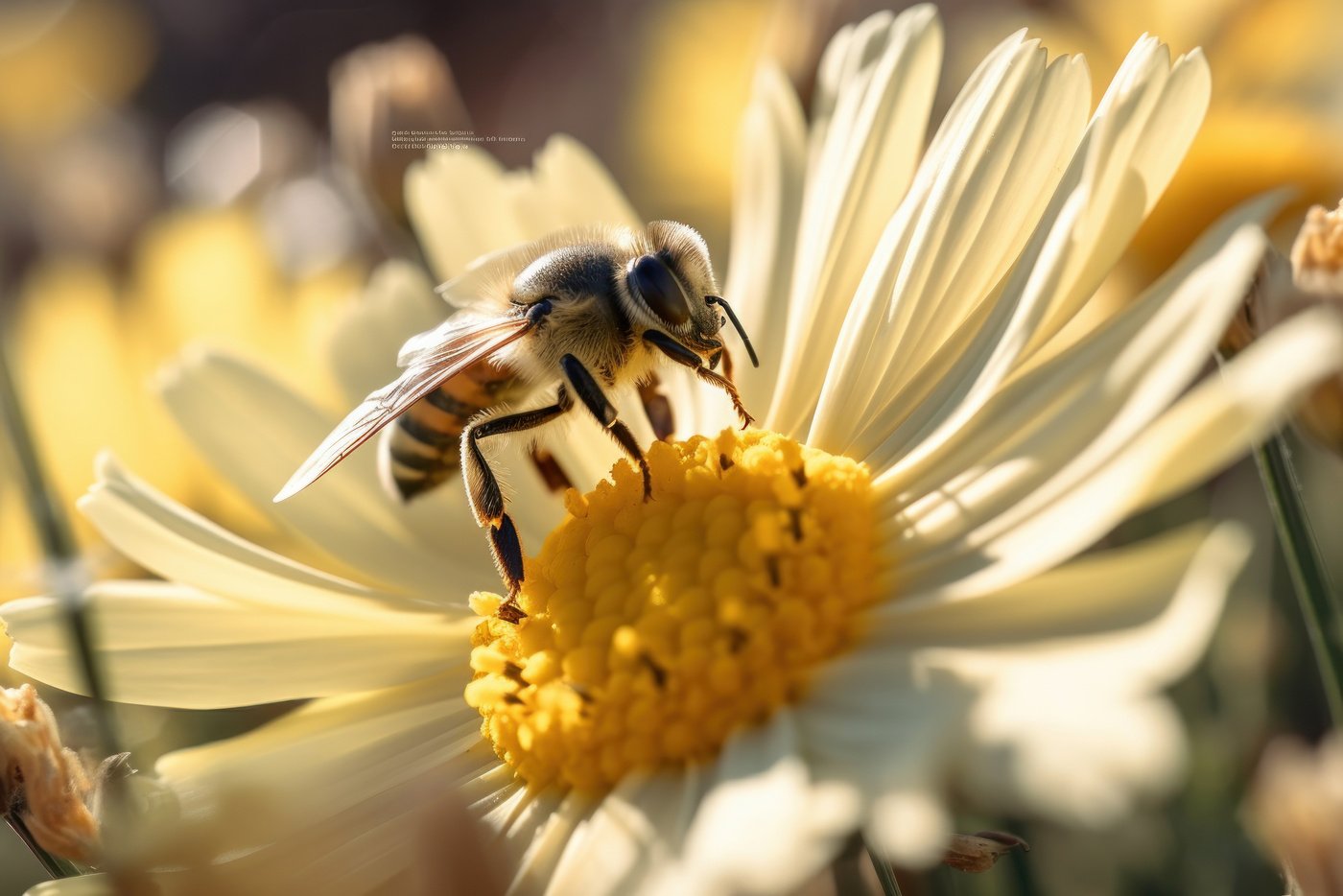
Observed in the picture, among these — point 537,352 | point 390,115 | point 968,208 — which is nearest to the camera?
Answer: point 968,208

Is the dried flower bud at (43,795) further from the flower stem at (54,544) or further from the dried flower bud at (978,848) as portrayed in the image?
the dried flower bud at (978,848)

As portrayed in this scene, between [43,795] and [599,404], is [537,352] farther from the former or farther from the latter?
[43,795]

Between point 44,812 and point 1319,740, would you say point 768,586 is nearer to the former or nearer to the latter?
point 44,812

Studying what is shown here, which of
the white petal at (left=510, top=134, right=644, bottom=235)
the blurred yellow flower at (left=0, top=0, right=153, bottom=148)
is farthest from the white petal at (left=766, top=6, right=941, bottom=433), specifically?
the blurred yellow flower at (left=0, top=0, right=153, bottom=148)

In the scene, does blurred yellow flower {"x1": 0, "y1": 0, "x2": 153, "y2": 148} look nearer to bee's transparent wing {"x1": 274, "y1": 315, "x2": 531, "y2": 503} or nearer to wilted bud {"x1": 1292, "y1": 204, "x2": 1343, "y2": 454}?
bee's transparent wing {"x1": 274, "y1": 315, "x2": 531, "y2": 503}

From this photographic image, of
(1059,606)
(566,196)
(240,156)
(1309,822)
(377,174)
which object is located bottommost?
(1309,822)

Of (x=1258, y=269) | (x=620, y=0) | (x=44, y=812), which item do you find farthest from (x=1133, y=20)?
(x=620, y=0)

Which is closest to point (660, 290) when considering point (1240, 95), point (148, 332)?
point (1240, 95)
